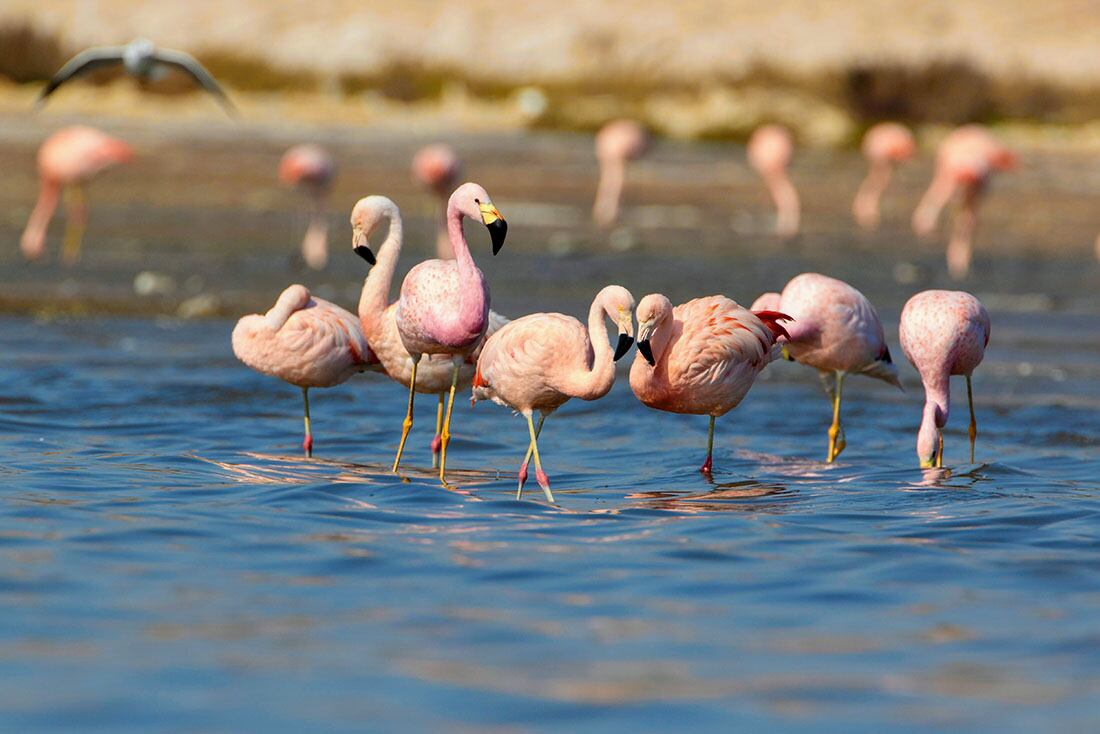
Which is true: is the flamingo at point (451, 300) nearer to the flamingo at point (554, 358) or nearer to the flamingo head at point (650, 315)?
the flamingo at point (554, 358)

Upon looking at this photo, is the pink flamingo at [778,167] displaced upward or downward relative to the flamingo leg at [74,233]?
upward

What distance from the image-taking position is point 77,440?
7.09 m

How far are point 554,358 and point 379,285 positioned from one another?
114 cm

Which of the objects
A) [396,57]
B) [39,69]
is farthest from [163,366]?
[396,57]

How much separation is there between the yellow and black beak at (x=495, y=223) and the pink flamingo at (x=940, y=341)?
2.02 m

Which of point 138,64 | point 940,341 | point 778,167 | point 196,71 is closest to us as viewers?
point 940,341

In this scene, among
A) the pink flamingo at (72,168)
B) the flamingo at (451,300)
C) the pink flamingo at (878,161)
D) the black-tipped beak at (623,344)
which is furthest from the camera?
the pink flamingo at (878,161)

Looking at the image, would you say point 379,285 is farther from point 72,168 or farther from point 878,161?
point 878,161

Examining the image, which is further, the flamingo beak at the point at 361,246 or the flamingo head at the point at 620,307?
the flamingo beak at the point at 361,246

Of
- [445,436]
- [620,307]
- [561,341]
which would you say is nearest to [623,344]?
[620,307]

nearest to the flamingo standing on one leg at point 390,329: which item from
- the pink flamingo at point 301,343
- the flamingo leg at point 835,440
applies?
the pink flamingo at point 301,343

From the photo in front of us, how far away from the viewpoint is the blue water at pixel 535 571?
385 centimetres

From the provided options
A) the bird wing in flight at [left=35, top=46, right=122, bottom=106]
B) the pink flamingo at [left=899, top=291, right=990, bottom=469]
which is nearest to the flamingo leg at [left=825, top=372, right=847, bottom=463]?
the pink flamingo at [left=899, top=291, right=990, bottom=469]

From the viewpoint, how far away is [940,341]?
22.7 ft
